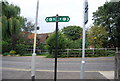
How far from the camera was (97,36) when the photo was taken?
754 inches

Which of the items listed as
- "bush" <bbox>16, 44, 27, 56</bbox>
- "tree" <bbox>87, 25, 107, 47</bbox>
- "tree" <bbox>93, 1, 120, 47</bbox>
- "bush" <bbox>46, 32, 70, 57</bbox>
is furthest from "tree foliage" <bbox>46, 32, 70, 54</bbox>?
"tree" <bbox>93, 1, 120, 47</bbox>

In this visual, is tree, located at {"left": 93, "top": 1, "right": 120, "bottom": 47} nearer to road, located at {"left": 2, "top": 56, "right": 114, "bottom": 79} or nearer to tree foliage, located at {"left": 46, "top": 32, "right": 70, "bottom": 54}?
tree foliage, located at {"left": 46, "top": 32, "right": 70, "bottom": 54}

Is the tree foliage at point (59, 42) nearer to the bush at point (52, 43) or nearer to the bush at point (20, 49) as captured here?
the bush at point (52, 43)

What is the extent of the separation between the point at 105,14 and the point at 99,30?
8.84 ft

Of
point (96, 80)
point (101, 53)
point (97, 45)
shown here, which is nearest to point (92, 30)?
point (97, 45)

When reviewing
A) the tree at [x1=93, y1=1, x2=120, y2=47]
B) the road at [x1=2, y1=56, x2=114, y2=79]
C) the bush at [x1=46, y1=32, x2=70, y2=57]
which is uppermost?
the tree at [x1=93, y1=1, x2=120, y2=47]

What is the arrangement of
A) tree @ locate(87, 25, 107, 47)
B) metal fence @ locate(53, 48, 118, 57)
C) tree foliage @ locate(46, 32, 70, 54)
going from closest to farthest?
tree foliage @ locate(46, 32, 70, 54)
metal fence @ locate(53, 48, 118, 57)
tree @ locate(87, 25, 107, 47)

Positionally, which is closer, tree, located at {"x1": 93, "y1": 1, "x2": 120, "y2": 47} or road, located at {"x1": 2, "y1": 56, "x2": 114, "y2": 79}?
road, located at {"x1": 2, "y1": 56, "x2": 114, "y2": 79}

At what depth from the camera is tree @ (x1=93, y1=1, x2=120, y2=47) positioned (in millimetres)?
17172

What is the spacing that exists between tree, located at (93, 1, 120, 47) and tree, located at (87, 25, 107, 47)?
2.86 ft

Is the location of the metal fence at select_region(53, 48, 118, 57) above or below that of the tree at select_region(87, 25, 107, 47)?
below

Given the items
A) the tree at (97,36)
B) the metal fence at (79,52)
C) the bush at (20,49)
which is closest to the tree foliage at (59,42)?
the metal fence at (79,52)

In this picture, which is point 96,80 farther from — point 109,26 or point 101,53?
point 109,26

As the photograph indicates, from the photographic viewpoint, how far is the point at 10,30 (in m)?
6.31
